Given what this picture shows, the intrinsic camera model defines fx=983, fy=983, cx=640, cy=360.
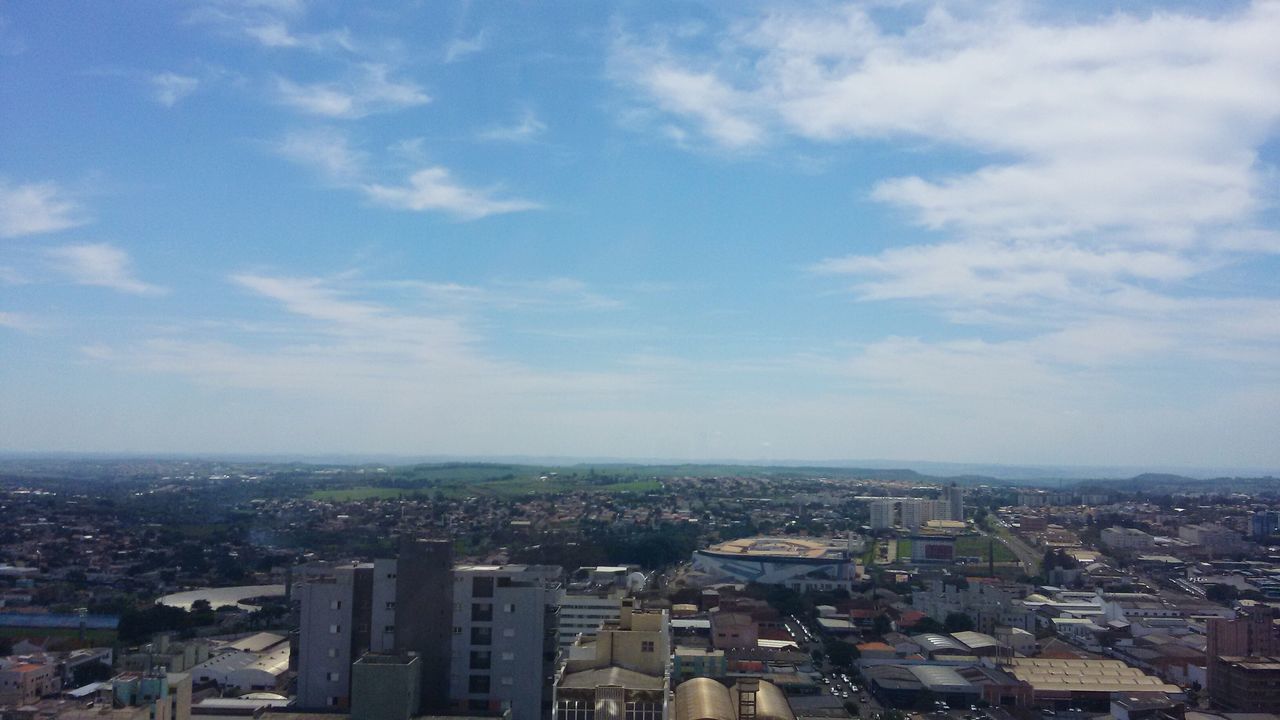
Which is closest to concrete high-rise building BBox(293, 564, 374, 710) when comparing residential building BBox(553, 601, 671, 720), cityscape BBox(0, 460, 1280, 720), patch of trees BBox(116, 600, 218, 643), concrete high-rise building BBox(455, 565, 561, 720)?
cityscape BBox(0, 460, 1280, 720)

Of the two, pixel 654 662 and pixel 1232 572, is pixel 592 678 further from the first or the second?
pixel 1232 572

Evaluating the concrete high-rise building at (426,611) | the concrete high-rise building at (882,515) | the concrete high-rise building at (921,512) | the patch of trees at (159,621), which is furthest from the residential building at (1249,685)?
the concrete high-rise building at (882,515)

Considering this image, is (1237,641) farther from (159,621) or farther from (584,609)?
(159,621)

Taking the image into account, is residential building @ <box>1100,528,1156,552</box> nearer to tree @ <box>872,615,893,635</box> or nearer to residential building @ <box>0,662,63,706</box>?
tree @ <box>872,615,893,635</box>

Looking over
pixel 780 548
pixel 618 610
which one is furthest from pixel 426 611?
pixel 780 548

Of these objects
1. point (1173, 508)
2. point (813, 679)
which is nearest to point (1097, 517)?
point (1173, 508)

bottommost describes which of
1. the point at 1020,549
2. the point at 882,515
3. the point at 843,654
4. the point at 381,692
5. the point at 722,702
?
the point at 1020,549
